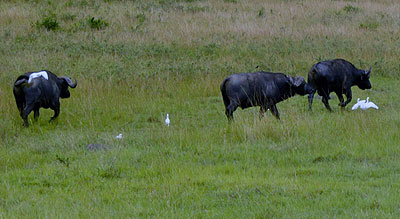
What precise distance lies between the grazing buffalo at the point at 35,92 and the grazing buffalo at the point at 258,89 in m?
3.10

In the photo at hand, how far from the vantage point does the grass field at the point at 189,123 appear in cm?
664

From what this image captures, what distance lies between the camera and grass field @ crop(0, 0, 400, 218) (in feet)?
21.8

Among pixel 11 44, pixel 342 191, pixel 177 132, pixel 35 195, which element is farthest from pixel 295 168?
pixel 11 44

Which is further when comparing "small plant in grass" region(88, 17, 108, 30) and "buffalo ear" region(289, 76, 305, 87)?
"small plant in grass" region(88, 17, 108, 30)

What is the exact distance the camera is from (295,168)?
7.71 m

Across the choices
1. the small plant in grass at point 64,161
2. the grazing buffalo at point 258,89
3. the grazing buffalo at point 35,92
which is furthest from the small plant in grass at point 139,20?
the small plant in grass at point 64,161

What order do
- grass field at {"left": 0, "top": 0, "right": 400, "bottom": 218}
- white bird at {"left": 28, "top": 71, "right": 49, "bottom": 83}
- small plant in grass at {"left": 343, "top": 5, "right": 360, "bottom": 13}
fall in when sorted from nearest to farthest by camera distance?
1. grass field at {"left": 0, "top": 0, "right": 400, "bottom": 218}
2. white bird at {"left": 28, "top": 71, "right": 49, "bottom": 83}
3. small plant in grass at {"left": 343, "top": 5, "right": 360, "bottom": 13}

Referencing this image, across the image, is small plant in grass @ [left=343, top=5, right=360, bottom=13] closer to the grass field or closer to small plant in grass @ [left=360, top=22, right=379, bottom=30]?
the grass field

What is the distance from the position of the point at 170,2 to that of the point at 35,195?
62.6 ft

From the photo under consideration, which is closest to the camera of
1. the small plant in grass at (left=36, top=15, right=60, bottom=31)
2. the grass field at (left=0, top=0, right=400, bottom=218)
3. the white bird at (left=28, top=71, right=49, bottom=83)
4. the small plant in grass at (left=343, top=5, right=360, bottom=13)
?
the grass field at (left=0, top=0, right=400, bottom=218)

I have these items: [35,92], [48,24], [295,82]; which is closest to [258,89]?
[295,82]

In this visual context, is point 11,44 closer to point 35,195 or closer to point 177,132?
point 177,132

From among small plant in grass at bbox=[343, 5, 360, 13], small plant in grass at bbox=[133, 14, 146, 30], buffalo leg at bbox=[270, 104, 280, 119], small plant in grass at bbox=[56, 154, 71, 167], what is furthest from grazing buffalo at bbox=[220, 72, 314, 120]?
small plant in grass at bbox=[343, 5, 360, 13]

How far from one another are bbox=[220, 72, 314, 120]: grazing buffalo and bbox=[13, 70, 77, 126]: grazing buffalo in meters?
3.10
